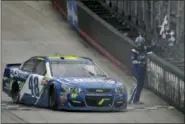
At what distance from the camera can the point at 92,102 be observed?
1406cm

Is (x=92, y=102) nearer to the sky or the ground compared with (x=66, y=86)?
nearer to the ground

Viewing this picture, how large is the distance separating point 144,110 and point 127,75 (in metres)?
6.89

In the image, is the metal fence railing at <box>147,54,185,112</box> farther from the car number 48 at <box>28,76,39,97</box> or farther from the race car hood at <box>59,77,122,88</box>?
the car number 48 at <box>28,76,39,97</box>

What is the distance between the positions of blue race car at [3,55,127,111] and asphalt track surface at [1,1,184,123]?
0.74 feet

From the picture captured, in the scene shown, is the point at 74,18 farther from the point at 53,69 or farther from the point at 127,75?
the point at 53,69

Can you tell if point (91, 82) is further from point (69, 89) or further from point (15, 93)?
point (15, 93)

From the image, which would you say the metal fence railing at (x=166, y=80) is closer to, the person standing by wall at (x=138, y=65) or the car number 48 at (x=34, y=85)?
the person standing by wall at (x=138, y=65)

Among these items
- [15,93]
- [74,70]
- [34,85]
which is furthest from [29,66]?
[74,70]

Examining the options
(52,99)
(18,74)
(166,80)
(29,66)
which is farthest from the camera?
(166,80)

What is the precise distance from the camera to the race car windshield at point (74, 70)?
15040 mm

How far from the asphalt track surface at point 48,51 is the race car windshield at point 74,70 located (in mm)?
1068

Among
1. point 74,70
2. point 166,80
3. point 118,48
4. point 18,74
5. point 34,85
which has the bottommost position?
point 166,80

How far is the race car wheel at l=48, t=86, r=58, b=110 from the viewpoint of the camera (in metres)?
14.1

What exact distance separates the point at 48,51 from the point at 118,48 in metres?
3.50
